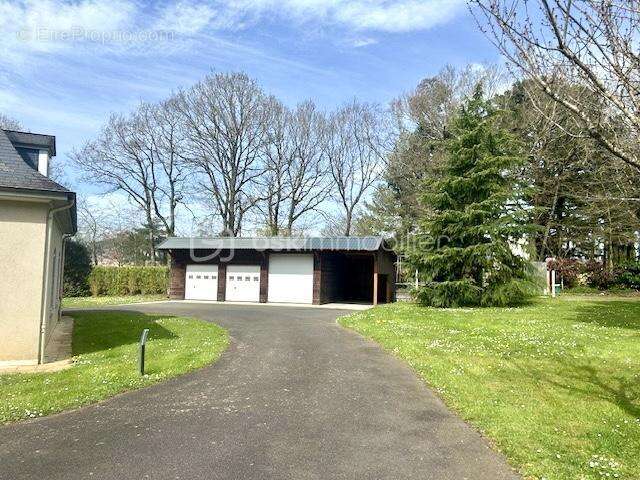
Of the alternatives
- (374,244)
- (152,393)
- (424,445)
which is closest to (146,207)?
(374,244)

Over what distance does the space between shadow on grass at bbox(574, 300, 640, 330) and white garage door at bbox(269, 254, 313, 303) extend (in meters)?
13.6

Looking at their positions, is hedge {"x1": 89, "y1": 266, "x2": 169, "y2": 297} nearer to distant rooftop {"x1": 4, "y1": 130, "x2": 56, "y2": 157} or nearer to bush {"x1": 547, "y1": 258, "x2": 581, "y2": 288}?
distant rooftop {"x1": 4, "y1": 130, "x2": 56, "y2": 157}

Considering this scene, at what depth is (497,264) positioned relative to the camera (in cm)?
2066

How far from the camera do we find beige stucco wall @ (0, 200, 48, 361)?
984 cm

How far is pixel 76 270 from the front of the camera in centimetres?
3331

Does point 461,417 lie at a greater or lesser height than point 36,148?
lesser

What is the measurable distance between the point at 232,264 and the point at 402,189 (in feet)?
53.5

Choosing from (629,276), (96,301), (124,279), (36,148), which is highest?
(36,148)

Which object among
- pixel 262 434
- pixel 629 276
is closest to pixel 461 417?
pixel 262 434

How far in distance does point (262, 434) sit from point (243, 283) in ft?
74.6

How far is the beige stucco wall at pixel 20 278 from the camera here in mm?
9844

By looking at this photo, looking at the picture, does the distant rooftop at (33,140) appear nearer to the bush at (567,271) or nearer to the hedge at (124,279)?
the hedge at (124,279)

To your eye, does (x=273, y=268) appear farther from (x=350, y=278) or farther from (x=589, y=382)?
(x=589, y=382)

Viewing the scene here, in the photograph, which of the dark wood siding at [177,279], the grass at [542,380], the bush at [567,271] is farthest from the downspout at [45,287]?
the bush at [567,271]
